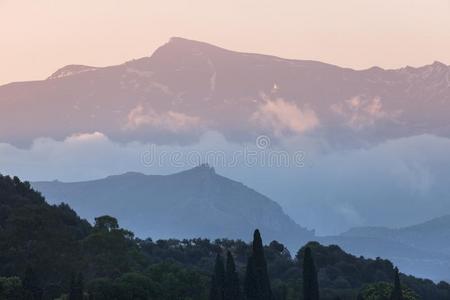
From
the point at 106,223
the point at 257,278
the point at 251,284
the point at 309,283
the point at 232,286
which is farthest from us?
the point at 106,223

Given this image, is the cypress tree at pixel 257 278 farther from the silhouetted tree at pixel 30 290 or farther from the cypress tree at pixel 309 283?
the silhouetted tree at pixel 30 290

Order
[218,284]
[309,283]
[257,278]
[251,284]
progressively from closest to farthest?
[257,278]
[251,284]
[309,283]
[218,284]

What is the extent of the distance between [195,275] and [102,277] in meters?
17.6

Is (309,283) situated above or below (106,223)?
below

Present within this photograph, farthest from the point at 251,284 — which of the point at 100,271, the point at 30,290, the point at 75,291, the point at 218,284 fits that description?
the point at 100,271

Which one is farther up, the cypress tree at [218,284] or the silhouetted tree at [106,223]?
the silhouetted tree at [106,223]

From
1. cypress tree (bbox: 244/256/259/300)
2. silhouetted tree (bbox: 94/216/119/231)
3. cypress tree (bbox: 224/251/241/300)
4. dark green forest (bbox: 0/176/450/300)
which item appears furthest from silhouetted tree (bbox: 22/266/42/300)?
silhouetted tree (bbox: 94/216/119/231)

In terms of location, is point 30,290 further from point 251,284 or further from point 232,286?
point 251,284

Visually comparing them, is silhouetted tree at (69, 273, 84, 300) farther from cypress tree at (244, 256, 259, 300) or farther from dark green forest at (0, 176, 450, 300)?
cypress tree at (244, 256, 259, 300)

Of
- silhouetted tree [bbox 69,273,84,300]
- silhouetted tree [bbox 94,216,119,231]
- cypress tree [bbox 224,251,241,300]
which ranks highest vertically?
silhouetted tree [bbox 94,216,119,231]

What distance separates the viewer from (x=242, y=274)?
639ft

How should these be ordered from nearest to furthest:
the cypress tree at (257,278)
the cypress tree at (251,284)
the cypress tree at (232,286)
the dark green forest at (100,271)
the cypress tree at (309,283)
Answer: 1. the cypress tree at (257,278)
2. the cypress tree at (251,284)
3. the dark green forest at (100,271)
4. the cypress tree at (232,286)
5. the cypress tree at (309,283)

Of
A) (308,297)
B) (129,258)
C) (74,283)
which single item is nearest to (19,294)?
(74,283)

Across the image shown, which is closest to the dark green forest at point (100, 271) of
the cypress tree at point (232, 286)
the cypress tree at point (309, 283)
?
the cypress tree at point (309, 283)
